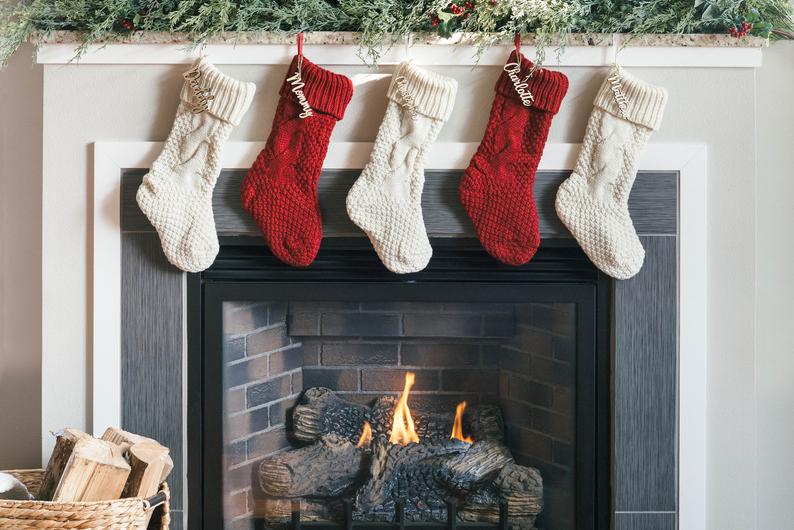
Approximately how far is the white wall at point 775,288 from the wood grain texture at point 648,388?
35 cm

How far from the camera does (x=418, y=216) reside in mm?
1682

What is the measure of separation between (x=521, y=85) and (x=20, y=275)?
4.39ft

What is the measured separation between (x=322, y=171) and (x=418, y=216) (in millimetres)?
239

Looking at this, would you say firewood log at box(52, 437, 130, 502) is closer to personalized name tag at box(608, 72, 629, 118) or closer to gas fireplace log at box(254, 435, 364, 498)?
gas fireplace log at box(254, 435, 364, 498)

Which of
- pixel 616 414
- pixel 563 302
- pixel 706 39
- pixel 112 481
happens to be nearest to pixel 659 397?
pixel 616 414

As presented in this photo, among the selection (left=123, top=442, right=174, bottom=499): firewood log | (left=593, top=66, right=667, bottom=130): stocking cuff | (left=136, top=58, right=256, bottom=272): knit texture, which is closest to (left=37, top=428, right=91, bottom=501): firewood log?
(left=123, top=442, right=174, bottom=499): firewood log

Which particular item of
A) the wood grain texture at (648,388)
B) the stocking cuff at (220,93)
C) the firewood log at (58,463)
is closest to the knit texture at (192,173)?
the stocking cuff at (220,93)

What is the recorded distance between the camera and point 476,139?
1714 millimetres

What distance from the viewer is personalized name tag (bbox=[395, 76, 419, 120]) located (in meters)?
1.64

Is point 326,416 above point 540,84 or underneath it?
underneath

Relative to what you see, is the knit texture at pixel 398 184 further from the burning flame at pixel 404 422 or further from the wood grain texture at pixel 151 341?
the wood grain texture at pixel 151 341

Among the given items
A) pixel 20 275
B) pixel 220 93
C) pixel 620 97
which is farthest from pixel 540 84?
pixel 20 275

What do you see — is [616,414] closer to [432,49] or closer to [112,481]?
[432,49]

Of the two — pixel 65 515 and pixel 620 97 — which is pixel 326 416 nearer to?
pixel 65 515
